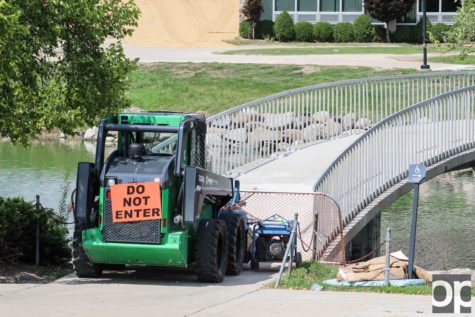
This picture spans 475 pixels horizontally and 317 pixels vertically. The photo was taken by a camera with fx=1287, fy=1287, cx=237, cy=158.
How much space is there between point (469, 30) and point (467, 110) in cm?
309

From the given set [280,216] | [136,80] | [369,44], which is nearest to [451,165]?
[280,216]

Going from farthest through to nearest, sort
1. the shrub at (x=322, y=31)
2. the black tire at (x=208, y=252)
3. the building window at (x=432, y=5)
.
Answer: the building window at (x=432, y=5) < the shrub at (x=322, y=31) < the black tire at (x=208, y=252)

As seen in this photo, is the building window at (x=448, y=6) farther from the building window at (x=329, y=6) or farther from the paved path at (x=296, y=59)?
the paved path at (x=296, y=59)

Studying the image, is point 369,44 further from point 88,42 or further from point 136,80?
point 88,42

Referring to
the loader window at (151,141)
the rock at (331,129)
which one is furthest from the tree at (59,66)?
the rock at (331,129)

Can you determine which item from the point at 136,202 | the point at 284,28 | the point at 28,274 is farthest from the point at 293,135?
the point at 284,28

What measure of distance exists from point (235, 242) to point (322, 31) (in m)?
49.2

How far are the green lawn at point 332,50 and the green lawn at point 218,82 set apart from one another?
19.4 ft

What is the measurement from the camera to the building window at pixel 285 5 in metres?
72.2

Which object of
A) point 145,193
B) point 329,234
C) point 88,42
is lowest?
point 329,234

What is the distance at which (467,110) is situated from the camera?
1128 inches

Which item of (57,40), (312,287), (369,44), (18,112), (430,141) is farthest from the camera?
(369,44)

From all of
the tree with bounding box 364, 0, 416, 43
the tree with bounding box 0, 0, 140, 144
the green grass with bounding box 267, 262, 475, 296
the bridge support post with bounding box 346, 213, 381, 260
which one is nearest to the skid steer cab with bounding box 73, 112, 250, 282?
the green grass with bounding box 267, 262, 475, 296

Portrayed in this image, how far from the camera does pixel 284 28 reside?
2689 inches
